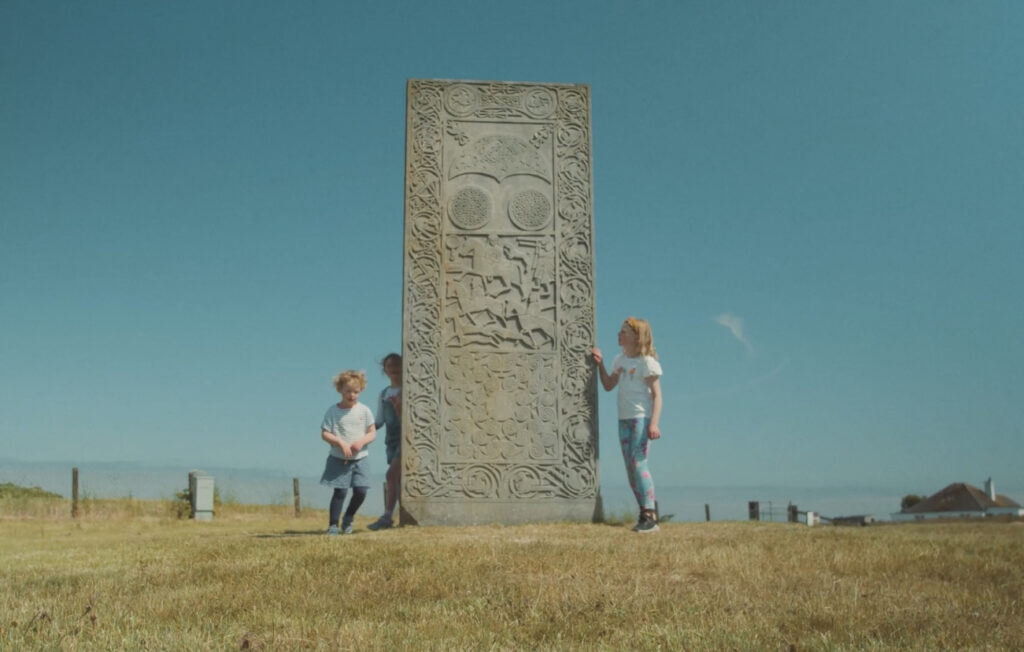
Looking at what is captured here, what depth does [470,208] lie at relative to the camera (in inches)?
338

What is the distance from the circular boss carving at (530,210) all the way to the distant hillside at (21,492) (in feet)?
41.0

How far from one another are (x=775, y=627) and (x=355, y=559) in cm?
247

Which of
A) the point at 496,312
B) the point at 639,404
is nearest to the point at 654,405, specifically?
the point at 639,404

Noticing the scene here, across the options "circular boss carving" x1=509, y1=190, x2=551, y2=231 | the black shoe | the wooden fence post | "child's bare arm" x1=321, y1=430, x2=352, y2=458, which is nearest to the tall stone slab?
"circular boss carving" x1=509, y1=190, x2=551, y2=231

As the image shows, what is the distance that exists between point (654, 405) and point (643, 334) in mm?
652

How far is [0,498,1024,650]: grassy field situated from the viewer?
2.96 meters

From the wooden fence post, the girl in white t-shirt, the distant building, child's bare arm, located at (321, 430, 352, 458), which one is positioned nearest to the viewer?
the girl in white t-shirt

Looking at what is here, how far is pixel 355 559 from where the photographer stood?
4.73 meters

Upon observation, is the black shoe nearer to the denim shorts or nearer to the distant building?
the denim shorts

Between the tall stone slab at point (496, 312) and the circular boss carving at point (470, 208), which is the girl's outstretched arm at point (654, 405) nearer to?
the tall stone slab at point (496, 312)

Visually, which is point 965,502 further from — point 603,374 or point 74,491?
point 74,491

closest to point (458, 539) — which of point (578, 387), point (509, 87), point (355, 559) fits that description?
point (355, 559)

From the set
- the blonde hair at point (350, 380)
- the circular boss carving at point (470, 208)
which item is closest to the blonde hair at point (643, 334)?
the circular boss carving at point (470, 208)

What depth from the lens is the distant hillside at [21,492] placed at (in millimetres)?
16781
